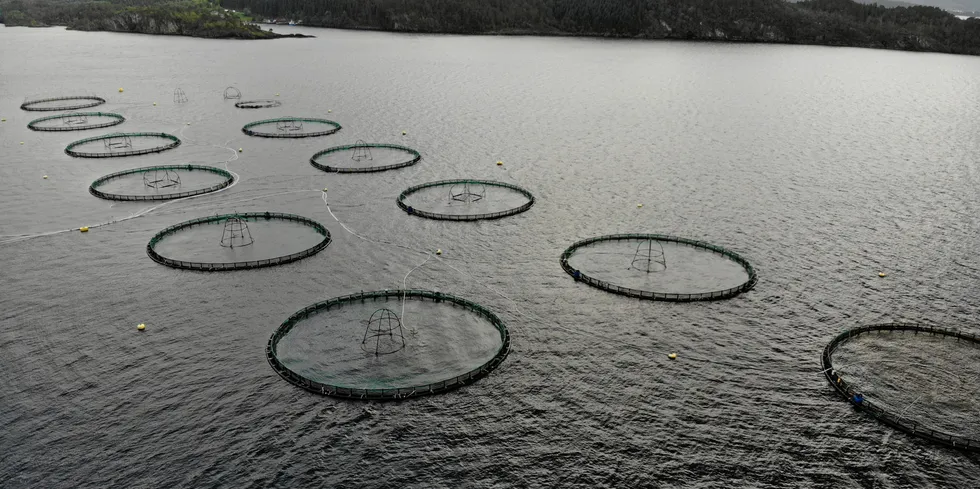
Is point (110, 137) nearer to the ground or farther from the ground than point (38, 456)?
farther from the ground

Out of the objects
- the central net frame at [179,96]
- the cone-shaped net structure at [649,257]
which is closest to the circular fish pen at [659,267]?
the cone-shaped net structure at [649,257]

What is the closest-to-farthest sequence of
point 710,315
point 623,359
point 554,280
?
1. point 623,359
2. point 710,315
3. point 554,280

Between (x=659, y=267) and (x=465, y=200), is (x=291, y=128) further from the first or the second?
(x=659, y=267)

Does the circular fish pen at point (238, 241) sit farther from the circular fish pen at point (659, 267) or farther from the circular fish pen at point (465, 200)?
the circular fish pen at point (659, 267)

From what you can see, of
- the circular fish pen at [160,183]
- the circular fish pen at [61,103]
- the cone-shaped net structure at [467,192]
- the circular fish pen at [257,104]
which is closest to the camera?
the circular fish pen at [160,183]

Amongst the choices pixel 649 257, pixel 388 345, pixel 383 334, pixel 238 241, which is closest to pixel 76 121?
pixel 238 241

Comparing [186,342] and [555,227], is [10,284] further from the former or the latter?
[555,227]

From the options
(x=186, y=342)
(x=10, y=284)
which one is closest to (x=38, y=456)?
(x=186, y=342)

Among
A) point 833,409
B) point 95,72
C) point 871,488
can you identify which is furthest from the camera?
point 95,72
